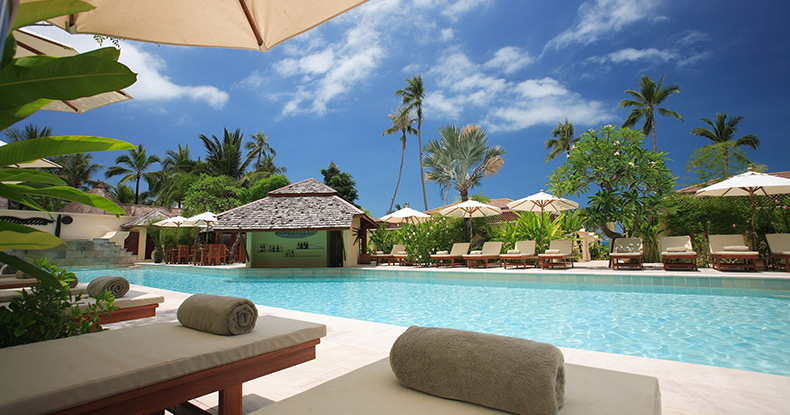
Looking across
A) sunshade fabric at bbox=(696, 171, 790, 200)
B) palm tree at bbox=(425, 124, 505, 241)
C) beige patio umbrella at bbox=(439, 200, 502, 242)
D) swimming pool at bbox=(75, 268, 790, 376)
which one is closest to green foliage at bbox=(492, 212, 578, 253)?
beige patio umbrella at bbox=(439, 200, 502, 242)

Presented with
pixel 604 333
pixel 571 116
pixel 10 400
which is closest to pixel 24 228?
pixel 10 400

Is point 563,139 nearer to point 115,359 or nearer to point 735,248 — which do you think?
point 735,248

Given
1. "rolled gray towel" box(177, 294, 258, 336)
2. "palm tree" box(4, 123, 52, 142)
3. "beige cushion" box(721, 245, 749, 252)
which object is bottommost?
"rolled gray towel" box(177, 294, 258, 336)

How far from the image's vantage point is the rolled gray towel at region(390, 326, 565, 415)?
1.38 metres

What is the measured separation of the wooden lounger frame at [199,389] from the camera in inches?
67.8

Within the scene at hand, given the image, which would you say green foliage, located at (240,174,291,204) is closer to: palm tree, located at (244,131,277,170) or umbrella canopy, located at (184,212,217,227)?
Answer: umbrella canopy, located at (184,212,217,227)

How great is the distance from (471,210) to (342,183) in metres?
21.4

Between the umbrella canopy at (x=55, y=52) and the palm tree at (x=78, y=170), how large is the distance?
114 feet

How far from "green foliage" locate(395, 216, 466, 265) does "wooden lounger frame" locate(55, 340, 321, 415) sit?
39.7 ft

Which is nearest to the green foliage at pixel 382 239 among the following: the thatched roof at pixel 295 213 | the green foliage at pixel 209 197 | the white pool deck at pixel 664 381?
the thatched roof at pixel 295 213

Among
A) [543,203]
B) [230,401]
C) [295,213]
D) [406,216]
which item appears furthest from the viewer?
[295,213]

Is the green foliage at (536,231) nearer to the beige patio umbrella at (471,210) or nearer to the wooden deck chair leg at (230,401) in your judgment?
the beige patio umbrella at (471,210)

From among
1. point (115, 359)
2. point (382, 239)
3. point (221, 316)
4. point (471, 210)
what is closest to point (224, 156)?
point (382, 239)

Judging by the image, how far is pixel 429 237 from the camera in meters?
14.7
